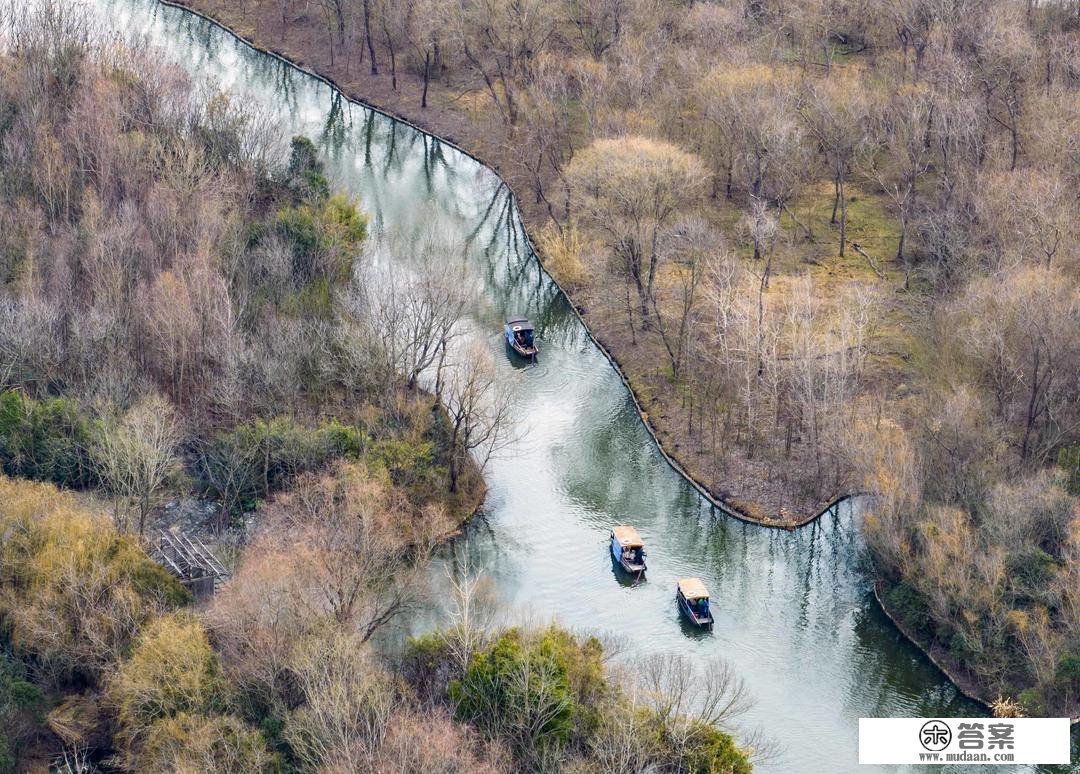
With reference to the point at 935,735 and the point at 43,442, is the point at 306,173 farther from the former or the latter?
the point at 935,735

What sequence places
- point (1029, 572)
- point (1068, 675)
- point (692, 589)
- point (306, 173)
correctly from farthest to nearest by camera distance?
1. point (306, 173)
2. point (692, 589)
3. point (1029, 572)
4. point (1068, 675)

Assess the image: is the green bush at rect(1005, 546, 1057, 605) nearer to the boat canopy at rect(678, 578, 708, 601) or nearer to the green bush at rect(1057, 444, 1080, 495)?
the green bush at rect(1057, 444, 1080, 495)

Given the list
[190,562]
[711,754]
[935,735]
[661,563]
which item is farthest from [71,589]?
[935,735]

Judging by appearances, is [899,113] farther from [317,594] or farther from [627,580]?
[317,594]

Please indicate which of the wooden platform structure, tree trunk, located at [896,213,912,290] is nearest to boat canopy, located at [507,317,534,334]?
tree trunk, located at [896,213,912,290]

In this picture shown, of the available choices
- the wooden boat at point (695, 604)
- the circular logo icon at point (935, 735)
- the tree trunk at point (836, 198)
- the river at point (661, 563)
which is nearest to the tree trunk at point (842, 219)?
the tree trunk at point (836, 198)

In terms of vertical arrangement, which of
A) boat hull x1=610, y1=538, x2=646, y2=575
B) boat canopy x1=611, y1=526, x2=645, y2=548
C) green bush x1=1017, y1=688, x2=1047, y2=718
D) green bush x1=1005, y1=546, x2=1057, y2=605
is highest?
green bush x1=1005, y1=546, x2=1057, y2=605

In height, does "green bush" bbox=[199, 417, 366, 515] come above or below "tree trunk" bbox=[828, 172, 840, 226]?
below

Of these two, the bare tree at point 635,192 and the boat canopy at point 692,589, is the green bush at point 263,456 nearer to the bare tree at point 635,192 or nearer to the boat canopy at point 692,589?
the boat canopy at point 692,589
